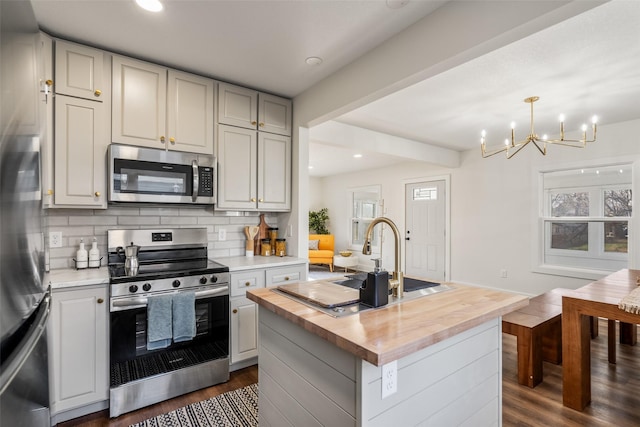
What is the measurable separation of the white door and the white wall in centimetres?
22

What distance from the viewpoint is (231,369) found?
2.57m

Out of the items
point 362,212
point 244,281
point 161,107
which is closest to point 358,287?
point 244,281

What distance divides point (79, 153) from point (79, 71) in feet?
1.86

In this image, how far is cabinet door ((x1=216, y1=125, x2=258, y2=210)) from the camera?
9.17 feet

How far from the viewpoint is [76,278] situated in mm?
1962

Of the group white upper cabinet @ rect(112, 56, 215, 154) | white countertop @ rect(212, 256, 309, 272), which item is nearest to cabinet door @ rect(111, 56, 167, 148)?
white upper cabinet @ rect(112, 56, 215, 154)

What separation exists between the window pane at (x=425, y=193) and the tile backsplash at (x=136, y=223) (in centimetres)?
387

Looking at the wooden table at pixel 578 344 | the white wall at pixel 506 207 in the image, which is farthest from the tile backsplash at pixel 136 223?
the white wall at pixel 506 207

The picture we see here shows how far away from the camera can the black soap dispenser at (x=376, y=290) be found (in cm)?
134

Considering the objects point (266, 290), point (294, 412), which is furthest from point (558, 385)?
point (266, 290)

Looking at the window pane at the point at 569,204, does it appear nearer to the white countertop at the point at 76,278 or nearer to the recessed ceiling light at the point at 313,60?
the recessed ceiling light at the point at 313,60

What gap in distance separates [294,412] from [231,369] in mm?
1397

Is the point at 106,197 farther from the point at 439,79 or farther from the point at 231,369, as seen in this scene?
the point at 439,79

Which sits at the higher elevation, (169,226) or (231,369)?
(169,226)
